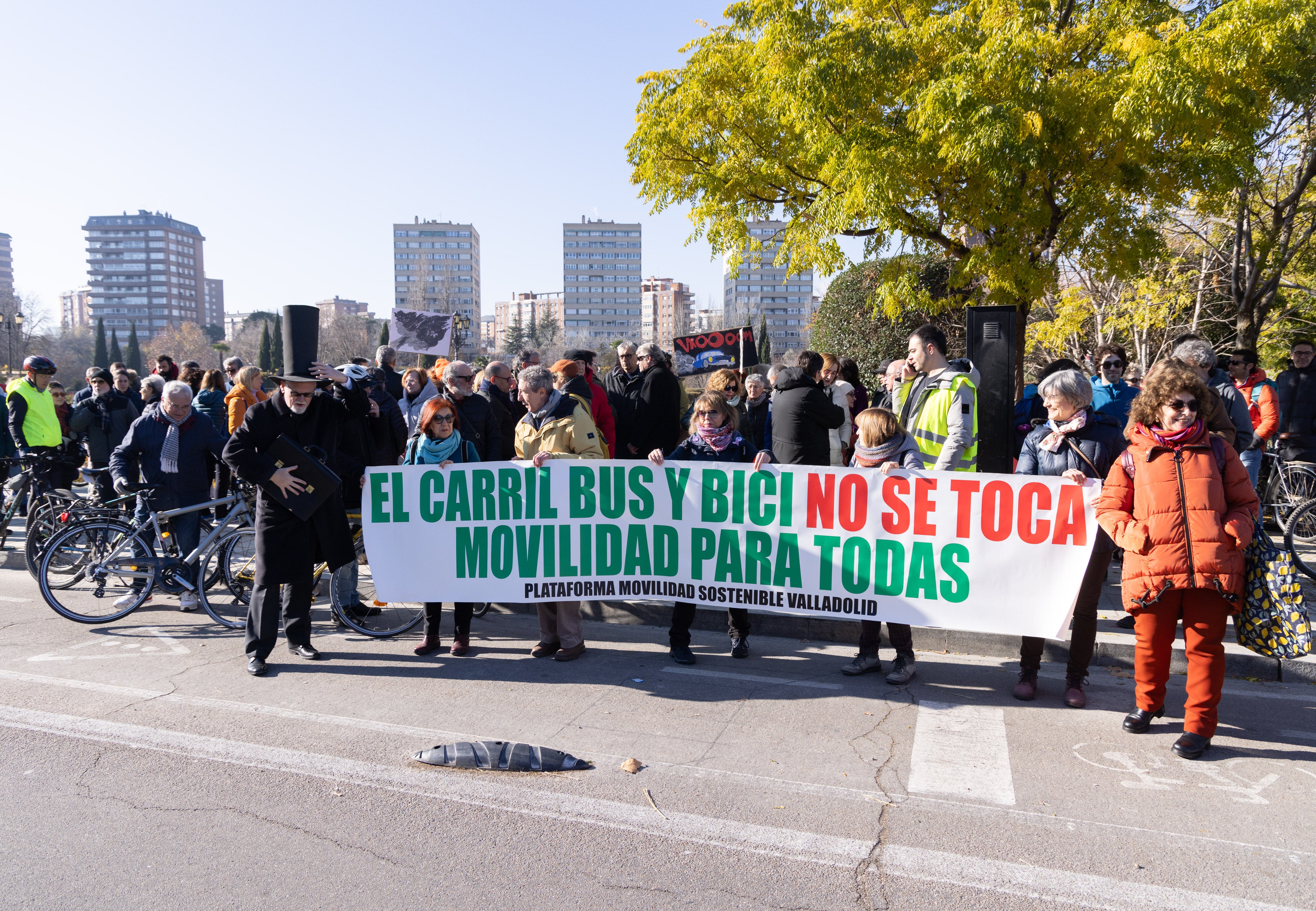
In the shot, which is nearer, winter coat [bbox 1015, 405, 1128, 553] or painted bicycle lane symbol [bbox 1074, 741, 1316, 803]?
painted bicycle lane symbol [bbox 1074, 741, 1316, 803]

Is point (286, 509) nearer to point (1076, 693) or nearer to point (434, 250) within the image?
point (1076, 693)

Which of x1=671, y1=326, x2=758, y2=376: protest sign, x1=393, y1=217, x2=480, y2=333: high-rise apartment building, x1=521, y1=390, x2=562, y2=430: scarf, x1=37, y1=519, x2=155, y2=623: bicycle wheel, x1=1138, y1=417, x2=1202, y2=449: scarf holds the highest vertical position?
x1=393, y1=217, x2=480, y2=333: high-rise apartment building

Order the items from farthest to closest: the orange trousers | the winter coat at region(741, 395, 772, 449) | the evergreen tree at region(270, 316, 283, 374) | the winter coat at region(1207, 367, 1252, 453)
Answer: the evergreen tree at region(270, 316, 283, 374), the winter coat at region(741, 395, 772, 449), the winter coat at region(1207, 367, 1252, 453), the orange trousers

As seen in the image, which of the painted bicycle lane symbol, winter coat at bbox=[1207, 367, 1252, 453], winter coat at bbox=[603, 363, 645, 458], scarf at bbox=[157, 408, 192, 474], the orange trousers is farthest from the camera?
winter coat at bbox=[603, 363, 645, 458]

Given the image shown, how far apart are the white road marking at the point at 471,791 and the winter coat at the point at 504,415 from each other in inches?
146

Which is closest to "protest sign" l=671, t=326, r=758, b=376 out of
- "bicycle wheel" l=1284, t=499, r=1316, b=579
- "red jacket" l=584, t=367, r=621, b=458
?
"red jacket" l=584, t=367, r=621, b=458

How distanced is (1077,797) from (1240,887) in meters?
0.75

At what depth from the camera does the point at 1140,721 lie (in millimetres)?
4520

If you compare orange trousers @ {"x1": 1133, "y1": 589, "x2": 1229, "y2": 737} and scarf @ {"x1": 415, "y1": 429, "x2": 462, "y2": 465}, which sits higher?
scarf @ {"x1": 415, "y1": 429, "x2": 462, "y2": 465}

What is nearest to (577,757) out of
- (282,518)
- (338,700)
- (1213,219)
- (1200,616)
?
(338,700)

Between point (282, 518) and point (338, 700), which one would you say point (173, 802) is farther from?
point (282, 518)

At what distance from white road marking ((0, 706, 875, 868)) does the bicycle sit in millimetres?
1986

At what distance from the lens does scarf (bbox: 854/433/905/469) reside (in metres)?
5.33

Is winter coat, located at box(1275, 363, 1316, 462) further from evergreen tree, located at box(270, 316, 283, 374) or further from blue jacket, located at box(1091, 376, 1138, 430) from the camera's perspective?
evergreen tree, located at box(270, 316, 283, 374)
